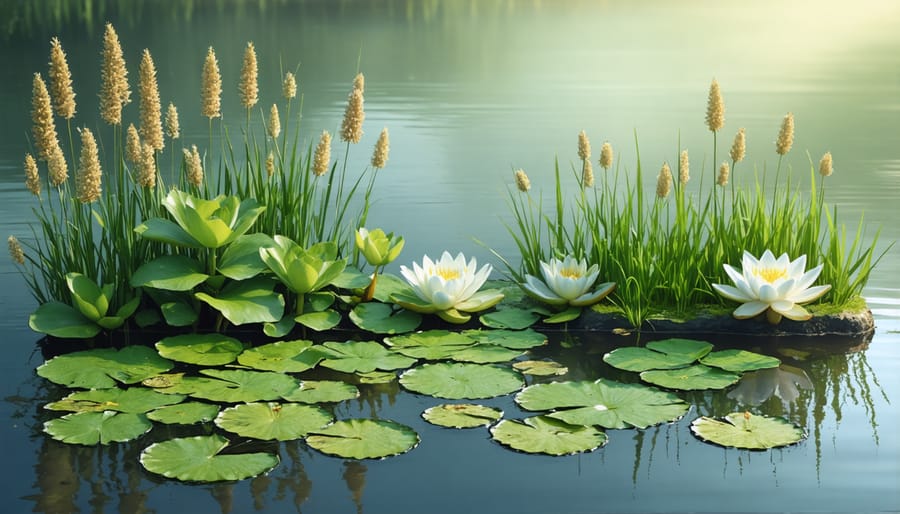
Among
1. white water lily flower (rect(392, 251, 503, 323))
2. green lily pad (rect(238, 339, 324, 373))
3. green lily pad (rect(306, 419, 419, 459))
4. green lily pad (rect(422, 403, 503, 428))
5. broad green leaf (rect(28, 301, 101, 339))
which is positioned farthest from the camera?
white water lily flower (rect(392, 251, 503, 323))

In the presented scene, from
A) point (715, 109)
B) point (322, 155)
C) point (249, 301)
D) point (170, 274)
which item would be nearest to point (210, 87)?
point (322, 155)

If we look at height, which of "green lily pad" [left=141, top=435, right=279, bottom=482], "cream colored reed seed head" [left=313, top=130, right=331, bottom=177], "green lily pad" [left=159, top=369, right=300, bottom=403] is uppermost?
"cream colored reed seed head" [left=313, top=130, right=331, bottom=177]

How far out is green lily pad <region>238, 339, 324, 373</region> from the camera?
12.4ft

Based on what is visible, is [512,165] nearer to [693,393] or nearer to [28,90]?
[693,393]

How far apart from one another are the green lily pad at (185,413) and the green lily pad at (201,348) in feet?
1.26

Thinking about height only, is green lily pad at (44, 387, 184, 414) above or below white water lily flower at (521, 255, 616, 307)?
below

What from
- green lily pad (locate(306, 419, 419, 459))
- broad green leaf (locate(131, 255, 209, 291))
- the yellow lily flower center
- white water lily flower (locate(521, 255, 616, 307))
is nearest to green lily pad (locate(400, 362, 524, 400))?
green lily pad (locate(306, 419, 419, 459))

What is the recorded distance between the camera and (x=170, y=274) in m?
3.95

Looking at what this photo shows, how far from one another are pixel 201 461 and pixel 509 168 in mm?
5828

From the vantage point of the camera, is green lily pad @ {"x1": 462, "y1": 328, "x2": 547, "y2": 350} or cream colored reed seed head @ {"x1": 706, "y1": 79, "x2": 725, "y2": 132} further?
cream colored reed seed head @ {"x1": 706, "y1": 79, "x2": 725, "y2": 132}

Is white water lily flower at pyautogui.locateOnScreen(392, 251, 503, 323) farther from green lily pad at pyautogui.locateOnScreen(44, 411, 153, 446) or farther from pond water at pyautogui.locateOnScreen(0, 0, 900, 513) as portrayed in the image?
green lily pad at pyautogui.locateOnScreen(44, 411, 153, 446)

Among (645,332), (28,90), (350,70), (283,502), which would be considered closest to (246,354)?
(283,502)

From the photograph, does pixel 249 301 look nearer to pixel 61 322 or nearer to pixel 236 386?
pixel 236 386

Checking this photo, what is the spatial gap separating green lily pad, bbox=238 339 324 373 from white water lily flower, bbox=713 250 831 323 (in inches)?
70.2
